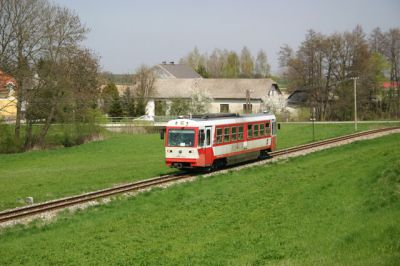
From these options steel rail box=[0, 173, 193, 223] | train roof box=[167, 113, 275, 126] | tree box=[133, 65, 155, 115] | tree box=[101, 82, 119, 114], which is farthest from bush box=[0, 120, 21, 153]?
tree box=[133, 65, 155, 115]

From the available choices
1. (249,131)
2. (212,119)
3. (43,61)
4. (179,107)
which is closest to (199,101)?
(179,107)

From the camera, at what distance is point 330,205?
16.3 metres

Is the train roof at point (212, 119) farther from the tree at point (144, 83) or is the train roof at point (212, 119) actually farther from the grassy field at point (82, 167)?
the tree at point (144, 83)

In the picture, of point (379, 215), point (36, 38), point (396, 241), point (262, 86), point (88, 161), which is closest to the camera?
point (396, 241)

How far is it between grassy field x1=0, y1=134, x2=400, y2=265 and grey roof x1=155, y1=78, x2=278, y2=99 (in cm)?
6767

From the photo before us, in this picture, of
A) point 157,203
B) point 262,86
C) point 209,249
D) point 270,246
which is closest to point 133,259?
point 209,249

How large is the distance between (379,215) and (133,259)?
5.92m

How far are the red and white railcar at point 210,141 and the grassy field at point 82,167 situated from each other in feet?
7.87

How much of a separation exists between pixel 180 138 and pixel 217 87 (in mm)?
66836

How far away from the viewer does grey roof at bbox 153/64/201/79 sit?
114 metres

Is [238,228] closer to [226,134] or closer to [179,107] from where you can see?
[226,134]

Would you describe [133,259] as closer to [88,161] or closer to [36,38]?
[88,161]

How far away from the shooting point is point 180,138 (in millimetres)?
27422

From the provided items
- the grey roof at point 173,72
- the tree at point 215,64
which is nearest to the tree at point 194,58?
the tree at point 215,64
